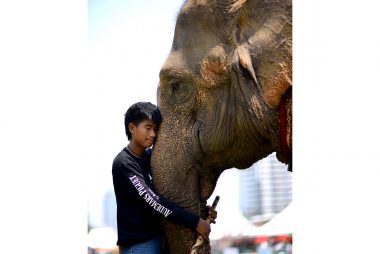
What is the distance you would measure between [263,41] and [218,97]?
258 mm

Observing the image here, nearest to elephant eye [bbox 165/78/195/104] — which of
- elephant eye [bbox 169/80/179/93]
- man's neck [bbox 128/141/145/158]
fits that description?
elephant eye [bbox 169/80/179/93]

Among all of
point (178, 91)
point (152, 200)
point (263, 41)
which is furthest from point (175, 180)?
point (263, 41)

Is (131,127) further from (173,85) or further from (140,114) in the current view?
(173,85)

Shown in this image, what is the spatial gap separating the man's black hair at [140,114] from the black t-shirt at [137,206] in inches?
3.9

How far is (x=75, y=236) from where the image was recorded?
1016 millimetres

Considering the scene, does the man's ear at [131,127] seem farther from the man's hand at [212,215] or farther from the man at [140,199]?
the man's hand at [212,215]

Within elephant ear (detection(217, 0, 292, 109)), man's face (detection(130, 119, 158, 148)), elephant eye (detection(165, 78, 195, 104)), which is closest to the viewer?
elephant ear (detection(217, 0, 292, 109))

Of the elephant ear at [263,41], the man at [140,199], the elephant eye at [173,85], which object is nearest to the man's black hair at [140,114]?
the man at [140,199]

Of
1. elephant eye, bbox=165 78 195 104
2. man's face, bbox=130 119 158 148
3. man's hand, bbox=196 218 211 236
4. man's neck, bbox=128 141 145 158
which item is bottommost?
man's hand, bbox=196 218 211 236

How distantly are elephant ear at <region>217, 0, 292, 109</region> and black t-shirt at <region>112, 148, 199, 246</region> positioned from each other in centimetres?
46

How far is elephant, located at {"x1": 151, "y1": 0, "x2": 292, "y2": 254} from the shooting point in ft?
7.84

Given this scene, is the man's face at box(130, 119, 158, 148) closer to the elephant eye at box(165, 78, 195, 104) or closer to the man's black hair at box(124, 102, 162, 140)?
the man's black hair at box(124, 102, 162, 140)
